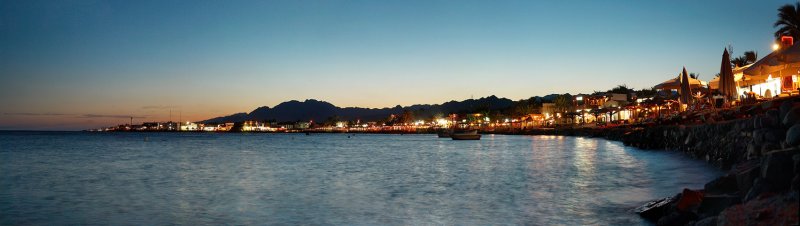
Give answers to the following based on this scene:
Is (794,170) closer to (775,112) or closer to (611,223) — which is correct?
(611,223)

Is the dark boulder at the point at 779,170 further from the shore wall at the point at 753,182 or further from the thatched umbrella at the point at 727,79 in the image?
the thatched umbrella at the point at 727,79

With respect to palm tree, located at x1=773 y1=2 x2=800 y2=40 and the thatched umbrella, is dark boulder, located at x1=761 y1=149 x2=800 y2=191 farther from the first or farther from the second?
palm tree, located at x1=773 y1=2 x2=800 y2=40

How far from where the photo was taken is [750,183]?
10.5 metres

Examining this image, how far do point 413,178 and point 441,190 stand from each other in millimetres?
5677

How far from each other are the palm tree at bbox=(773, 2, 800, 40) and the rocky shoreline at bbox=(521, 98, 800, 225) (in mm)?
26782

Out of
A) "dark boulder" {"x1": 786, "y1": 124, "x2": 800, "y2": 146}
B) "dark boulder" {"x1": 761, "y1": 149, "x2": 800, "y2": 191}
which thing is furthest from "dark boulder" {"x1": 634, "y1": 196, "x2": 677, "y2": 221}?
"dark boulder" {"x1": 786, "y1": 124, "x2": 800, "y2": 146}

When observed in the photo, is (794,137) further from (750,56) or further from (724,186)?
(750,56)

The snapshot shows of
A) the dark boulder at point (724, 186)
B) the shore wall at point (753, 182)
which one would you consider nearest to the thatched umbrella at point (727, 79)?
the shore wall at point (753, 182)

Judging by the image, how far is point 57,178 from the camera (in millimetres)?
28438

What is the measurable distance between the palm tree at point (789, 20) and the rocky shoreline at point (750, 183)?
2678cm

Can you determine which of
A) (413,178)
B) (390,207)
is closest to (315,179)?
(413,178)

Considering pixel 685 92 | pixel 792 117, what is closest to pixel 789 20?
pixel 685 92

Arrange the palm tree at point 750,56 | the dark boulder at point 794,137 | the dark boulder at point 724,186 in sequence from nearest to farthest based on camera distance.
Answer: the dark boulder at point 724,186
the dark boulder at point 794,137
the palm tree at point 750,56

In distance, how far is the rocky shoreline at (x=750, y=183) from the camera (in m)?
→ 7.73
